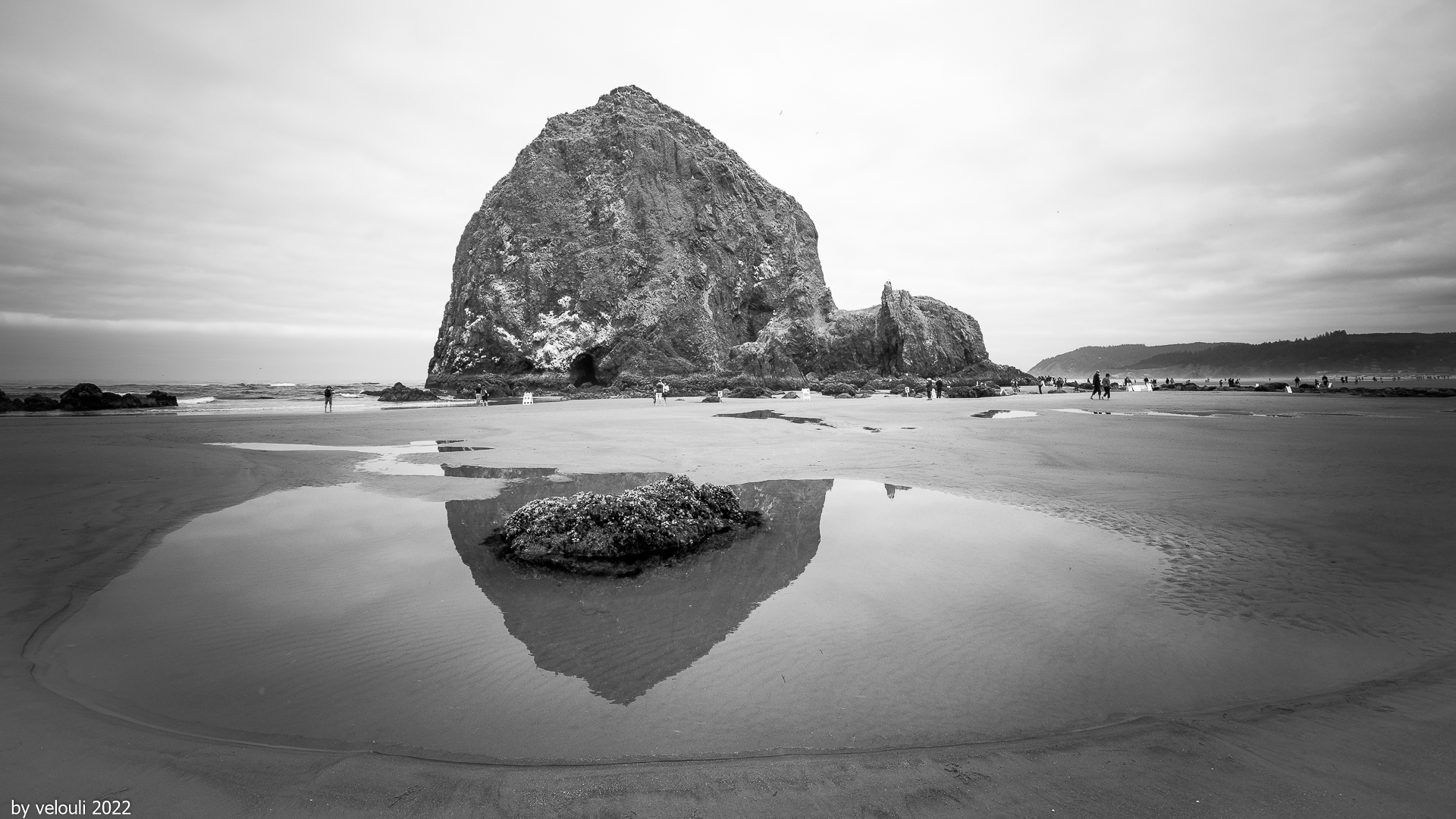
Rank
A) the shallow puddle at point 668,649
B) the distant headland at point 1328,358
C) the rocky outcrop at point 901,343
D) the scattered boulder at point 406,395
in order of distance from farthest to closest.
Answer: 1. the distant headland at point 1328,358
2. the rocky outcrop at point 901,343
3. the scattered boulder at point 406,395
4. the shallow puddle at point 668,649

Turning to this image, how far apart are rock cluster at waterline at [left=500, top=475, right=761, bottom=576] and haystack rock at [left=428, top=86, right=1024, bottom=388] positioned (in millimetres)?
39236

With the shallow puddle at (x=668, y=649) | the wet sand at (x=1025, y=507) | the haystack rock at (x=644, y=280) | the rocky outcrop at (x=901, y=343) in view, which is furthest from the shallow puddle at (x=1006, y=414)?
the rocky outcrop at (x=901, y=343)

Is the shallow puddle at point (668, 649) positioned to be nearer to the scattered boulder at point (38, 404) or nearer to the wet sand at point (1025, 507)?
the wet sand at point (1025, 507)

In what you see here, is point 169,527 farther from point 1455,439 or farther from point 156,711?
point 1455,439

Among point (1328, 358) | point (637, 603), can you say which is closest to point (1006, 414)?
point (637, 603)

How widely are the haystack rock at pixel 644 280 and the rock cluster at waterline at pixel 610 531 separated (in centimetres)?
3924

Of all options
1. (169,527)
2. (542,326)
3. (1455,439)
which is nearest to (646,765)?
(169,527)

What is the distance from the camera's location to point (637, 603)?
386cm

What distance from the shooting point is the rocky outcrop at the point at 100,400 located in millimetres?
22094

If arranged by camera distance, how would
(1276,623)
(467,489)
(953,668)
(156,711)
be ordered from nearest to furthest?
(156,711) → (953,668) → (1276,623) → (467,489)

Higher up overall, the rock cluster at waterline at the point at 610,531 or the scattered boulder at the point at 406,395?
the scattered boulder at the point at 406,395

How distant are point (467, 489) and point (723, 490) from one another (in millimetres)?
3633

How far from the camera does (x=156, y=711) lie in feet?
8.22

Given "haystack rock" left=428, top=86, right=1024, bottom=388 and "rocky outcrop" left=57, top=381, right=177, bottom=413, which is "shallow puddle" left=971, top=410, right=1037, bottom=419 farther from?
"rocky outcrop" left=57, top=381, right=177, bottom=413
